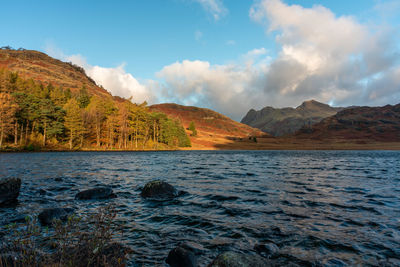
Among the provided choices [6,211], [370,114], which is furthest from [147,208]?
[370,114]

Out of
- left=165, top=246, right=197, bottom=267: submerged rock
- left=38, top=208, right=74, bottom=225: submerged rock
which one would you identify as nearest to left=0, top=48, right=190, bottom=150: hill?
left=38, top=208, right=74, bottom=225: submerged rock

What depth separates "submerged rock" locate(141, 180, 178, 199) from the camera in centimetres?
1205

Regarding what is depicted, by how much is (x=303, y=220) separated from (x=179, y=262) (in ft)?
18.6

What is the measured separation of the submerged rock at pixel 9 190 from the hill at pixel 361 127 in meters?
163

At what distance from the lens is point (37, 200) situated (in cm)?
1081

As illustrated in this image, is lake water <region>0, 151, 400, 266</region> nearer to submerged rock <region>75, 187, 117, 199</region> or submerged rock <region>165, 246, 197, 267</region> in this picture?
submerged rock <region>165, 246, 197, 267</region>

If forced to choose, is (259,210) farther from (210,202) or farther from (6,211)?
(6,211)

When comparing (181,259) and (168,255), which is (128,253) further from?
(181,259)

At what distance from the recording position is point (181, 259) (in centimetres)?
517

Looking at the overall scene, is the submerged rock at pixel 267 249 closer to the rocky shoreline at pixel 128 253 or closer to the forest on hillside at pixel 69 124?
the rocky shoreline at pixel 128 253

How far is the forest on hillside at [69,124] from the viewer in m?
60.5

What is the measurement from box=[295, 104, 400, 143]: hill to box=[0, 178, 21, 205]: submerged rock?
6400 inches

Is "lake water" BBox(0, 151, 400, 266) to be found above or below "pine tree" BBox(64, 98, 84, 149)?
below

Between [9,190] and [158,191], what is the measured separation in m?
7.60
